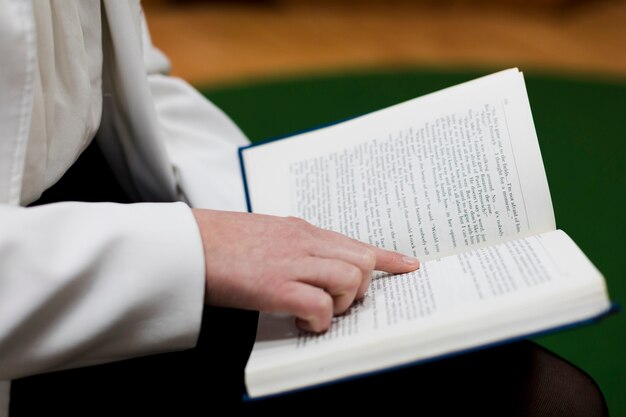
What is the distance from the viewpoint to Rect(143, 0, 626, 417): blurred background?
4.79ft

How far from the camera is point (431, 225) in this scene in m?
0.63

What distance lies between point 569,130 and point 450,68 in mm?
532

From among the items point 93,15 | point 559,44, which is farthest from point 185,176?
point 559,44

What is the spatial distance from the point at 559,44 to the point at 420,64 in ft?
1.94

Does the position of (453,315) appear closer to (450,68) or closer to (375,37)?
(450,68)

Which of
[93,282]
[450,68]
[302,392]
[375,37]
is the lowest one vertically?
[375,37]

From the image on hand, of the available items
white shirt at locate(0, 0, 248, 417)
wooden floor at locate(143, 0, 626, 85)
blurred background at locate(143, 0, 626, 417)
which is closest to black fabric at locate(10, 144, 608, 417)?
white shirt at locate(0, 0, 248, 417)

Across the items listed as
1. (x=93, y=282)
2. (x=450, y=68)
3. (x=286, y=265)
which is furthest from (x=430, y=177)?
(x=450, y=68)

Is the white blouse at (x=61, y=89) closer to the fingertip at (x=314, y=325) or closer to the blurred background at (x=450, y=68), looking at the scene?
the fingertip at (x=314, y=325)

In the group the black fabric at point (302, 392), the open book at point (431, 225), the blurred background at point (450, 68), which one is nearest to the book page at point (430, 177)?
the open book at point (431, 225)

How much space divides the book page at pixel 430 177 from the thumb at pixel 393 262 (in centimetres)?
3

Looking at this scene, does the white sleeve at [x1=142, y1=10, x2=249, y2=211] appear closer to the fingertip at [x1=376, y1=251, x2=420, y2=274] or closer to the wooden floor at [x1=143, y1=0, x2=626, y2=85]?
the fingertip at [x1=376, y1=251, x2=420, y2=274]

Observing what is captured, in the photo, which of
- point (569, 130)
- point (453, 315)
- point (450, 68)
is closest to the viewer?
point (453, 315)

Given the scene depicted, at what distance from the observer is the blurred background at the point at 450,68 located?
146cm
